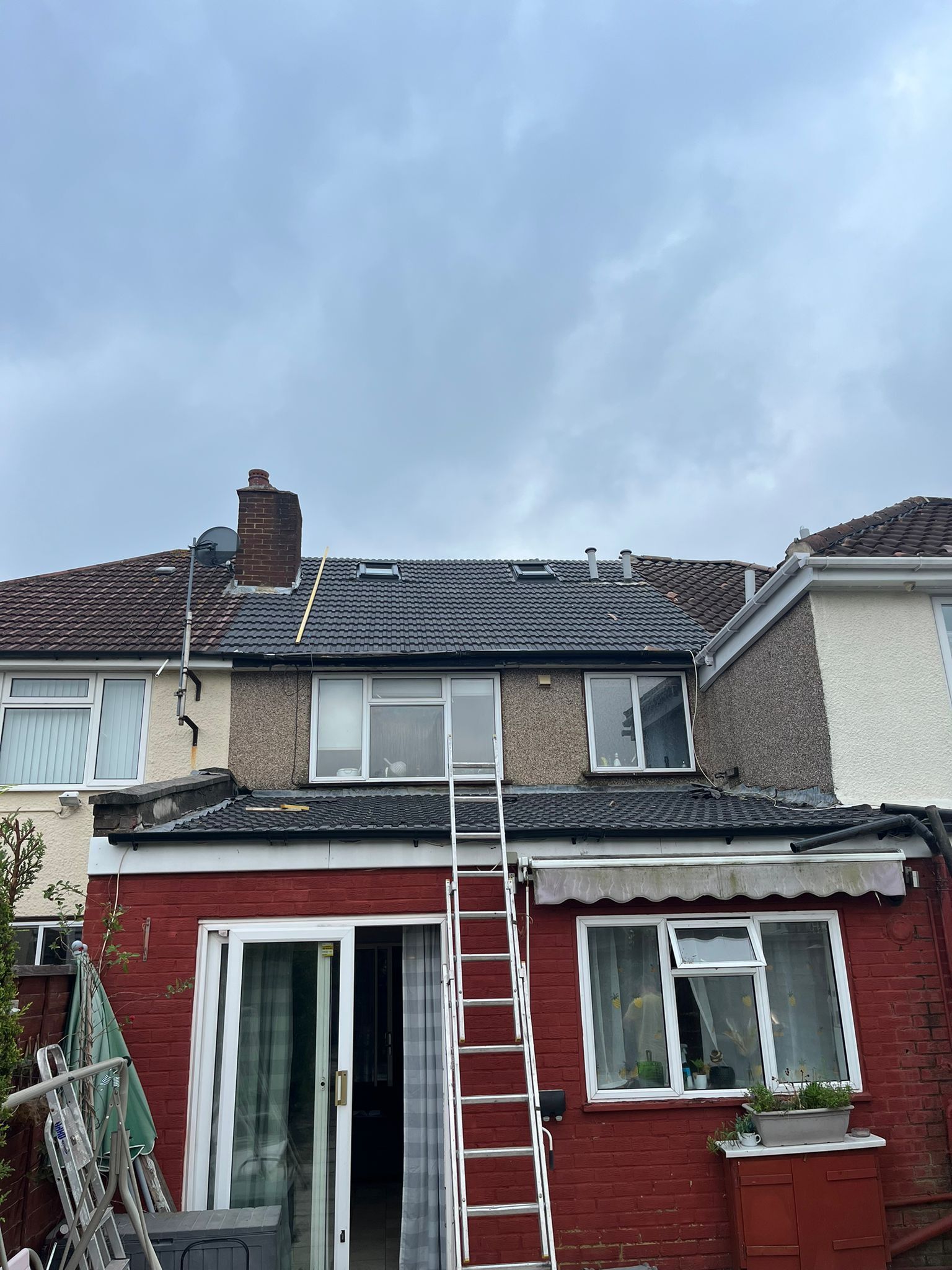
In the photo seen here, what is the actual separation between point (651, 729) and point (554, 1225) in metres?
6.29

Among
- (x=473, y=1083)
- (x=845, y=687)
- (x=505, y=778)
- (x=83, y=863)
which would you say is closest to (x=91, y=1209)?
(x=473, y=1083)

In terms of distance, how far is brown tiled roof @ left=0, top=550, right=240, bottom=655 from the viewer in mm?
11523

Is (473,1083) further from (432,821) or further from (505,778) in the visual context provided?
(505,778)

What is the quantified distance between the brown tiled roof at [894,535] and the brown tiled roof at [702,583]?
3.04 metres

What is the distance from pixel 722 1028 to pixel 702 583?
28.9ft

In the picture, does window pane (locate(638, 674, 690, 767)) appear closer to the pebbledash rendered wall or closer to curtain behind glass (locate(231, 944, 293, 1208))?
the pebbledash rendered wall

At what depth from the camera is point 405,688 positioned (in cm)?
1191

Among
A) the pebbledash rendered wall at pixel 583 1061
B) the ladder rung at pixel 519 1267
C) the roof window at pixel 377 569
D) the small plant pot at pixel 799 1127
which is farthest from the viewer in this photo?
the roof window at pixel 377 569

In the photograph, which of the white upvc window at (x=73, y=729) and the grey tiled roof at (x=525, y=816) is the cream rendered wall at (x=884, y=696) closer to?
the grey tiled roof at (x=525, y=816)

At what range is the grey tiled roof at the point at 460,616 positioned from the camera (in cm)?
1193

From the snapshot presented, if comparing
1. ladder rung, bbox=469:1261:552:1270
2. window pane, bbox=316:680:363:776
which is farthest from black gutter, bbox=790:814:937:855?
window pane, bbox=316:680:363:776

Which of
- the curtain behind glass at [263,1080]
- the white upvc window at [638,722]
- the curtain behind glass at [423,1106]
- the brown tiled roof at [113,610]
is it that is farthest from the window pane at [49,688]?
the white upvc window at [638,722]

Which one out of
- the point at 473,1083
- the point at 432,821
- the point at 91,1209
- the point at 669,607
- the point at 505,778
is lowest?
the point at 91,1209

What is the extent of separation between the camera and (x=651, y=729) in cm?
1207
